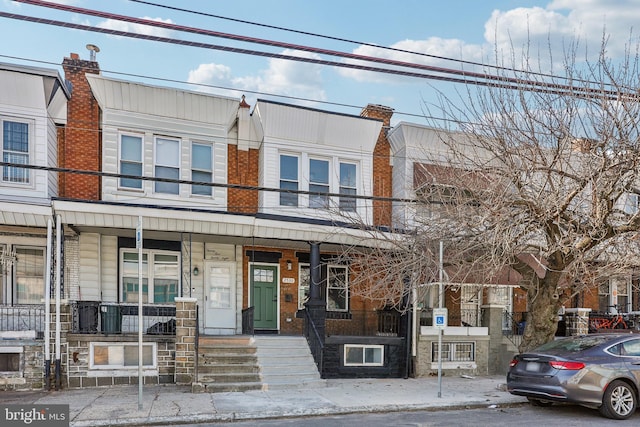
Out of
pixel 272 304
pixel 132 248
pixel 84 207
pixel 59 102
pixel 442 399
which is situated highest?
pixel 59 102

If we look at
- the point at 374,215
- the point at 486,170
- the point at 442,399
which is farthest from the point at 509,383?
the point at 374,215

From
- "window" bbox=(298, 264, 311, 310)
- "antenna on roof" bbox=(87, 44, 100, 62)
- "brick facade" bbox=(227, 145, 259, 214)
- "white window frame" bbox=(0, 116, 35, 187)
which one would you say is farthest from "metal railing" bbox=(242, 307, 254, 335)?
"antenna on roof" bbox=(87, 44, 100, 62)

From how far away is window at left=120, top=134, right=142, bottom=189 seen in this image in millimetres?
13617

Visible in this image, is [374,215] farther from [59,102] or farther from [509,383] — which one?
[59,102]

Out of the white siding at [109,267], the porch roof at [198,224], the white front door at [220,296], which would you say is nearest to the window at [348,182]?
the porch roof at [198,224]

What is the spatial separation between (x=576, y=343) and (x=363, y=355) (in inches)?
203

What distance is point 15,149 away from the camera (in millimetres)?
12336

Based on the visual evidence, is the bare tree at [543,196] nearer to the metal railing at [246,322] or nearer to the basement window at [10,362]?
the metal railing at [246,322]

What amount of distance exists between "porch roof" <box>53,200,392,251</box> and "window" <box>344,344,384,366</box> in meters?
2.63

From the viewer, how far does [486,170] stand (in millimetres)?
10375

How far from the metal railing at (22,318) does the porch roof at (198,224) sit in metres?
2.15

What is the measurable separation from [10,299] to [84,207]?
11.6ft

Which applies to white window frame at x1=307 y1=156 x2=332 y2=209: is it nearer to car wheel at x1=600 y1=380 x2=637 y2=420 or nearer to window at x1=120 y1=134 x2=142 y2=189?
window at x1=120 y1=134 x2=142 y2=189

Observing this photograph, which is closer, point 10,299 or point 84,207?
point 84,207
